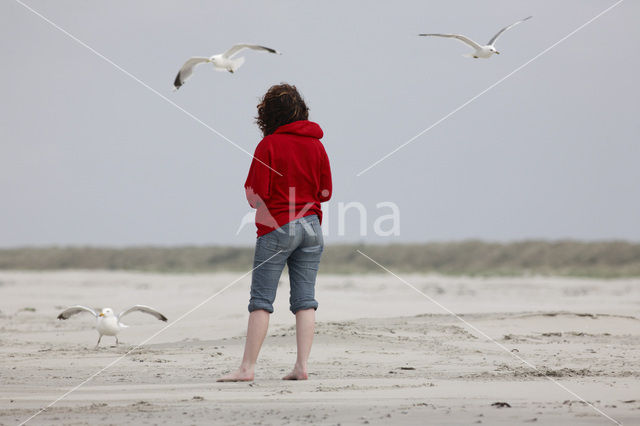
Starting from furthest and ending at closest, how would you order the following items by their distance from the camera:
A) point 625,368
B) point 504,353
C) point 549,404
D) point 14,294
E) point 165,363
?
point 14,294 → point 504,353 → point 165,363 → point 625,368 → point 549,404

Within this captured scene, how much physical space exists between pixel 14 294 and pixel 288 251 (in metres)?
13.9

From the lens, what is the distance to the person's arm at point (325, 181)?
6012mm

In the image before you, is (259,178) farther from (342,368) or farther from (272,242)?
(342,368)

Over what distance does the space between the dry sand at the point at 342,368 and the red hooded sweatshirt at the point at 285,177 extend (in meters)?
1.20

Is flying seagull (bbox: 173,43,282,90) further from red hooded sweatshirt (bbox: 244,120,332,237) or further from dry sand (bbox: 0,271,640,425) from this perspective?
dry sand (bbox: 0,271,640,425)

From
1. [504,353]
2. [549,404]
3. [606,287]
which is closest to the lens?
[549,404]

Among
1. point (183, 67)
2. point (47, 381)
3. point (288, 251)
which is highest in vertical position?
point (183, 67)

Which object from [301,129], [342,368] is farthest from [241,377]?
[301,129]

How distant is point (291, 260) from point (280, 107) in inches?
44.0

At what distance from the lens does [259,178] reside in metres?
5.74

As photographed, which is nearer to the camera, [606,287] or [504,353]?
[504,353]

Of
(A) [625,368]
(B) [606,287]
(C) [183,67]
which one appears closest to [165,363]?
(C) [183,67]

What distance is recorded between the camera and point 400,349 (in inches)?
313

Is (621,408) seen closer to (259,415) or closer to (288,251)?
(259,415)
